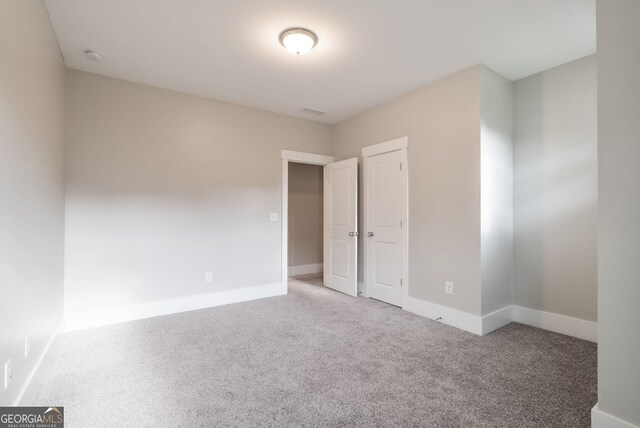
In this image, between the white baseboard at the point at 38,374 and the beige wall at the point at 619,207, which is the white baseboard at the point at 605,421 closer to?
the beige wall at the point at 619,207

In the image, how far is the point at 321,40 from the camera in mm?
2648

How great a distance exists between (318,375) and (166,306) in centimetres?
233

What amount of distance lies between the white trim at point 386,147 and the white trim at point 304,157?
0.78m

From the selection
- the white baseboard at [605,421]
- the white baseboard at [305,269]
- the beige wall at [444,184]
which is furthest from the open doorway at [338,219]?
the white baseboard at [605,421]

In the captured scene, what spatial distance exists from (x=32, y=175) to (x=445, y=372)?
323cm

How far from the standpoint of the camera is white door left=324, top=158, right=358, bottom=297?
442cm

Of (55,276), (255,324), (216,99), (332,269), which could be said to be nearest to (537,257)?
(332,269)

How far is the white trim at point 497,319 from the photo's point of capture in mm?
3000

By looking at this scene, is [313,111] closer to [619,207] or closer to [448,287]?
[448,287]

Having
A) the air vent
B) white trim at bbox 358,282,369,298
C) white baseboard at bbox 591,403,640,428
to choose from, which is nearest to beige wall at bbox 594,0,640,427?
white baseboard at bbox 591,403,640,428

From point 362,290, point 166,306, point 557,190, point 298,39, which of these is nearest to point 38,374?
point 166,306

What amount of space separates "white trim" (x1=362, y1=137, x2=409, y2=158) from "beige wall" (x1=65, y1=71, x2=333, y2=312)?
4.21ft

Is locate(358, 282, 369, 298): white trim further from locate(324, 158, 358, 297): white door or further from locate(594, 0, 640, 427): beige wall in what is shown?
locate(594, 0, 640, 427): beige wall

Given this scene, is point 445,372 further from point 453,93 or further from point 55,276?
point 55,276
